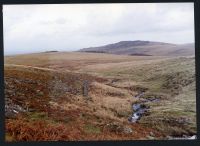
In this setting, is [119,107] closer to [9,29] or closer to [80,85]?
[80,85]

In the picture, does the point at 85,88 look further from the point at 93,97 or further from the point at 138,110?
the point at 138,110

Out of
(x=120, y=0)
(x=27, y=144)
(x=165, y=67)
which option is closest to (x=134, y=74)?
(x=165, y=67)

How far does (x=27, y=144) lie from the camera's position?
7.84 m

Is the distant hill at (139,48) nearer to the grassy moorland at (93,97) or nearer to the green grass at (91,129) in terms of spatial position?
the grassy moorland at (93,97)

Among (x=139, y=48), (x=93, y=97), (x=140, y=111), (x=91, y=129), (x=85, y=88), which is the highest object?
(x=139, y=48)

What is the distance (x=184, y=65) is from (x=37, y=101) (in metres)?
2.20

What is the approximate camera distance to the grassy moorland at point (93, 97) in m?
7.90

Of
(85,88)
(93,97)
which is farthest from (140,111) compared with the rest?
(85,88)

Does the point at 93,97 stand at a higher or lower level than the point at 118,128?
higher

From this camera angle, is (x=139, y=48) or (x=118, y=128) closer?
(x=118, y=128)

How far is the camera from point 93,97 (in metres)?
8.00

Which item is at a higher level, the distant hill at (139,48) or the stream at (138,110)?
the distant hill at (139,48)

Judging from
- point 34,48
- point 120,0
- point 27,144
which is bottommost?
point 27,144

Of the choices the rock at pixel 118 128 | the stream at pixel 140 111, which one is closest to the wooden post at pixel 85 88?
the rock at pixel 118 128
